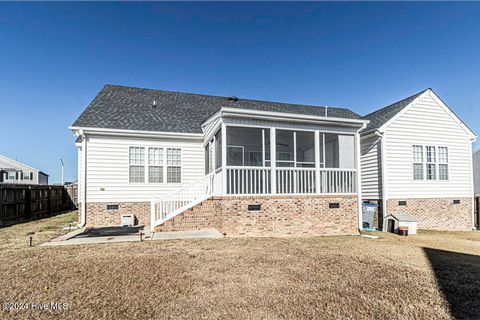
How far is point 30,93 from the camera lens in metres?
16.8

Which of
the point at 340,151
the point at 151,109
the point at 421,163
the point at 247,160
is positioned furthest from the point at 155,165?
the point at 421,163

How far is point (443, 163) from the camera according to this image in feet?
45.5

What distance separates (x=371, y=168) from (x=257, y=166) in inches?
242

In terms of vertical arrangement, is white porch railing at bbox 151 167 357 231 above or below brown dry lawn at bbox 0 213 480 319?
above

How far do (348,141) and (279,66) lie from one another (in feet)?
30.8

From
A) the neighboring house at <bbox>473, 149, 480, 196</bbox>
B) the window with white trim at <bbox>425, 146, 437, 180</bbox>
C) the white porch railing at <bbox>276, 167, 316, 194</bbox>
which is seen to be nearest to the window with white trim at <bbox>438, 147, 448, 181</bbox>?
the window with white trim at <bbox>425, 146, 437, 180</bbox>

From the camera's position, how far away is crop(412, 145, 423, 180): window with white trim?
43.8 feet

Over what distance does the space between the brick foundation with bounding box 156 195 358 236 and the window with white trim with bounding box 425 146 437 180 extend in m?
6.20

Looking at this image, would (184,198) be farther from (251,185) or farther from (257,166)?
(257,166)

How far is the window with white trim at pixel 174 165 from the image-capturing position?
12.3 metres

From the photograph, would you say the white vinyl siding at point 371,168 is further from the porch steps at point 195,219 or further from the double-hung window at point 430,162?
the porch steps at point 195,219

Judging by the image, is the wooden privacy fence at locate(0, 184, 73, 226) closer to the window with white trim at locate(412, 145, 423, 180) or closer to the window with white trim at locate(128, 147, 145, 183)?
the window with white trim at locate(128, 147, 145, 183)

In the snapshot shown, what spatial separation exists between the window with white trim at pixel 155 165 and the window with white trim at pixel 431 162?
12774mm

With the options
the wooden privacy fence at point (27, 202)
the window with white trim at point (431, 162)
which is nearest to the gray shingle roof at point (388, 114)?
the window with white trim at point (431, 162)
